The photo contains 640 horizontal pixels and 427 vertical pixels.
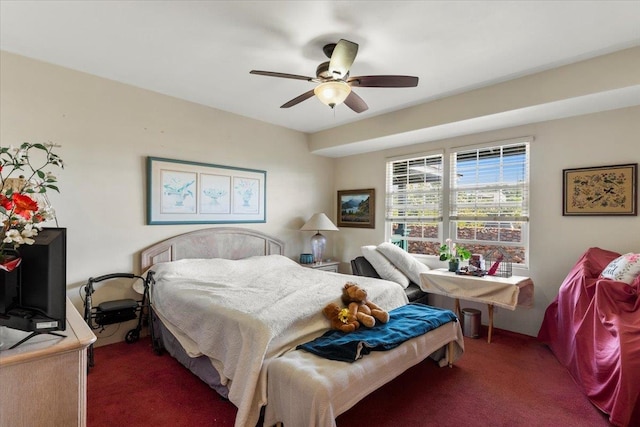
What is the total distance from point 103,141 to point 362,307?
296 cm

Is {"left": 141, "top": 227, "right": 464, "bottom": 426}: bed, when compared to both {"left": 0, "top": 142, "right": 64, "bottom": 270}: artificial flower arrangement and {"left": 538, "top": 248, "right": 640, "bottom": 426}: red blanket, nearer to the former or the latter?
{"left": 538, "top": 248, "right": 640, "bottom": 426}: red blanket

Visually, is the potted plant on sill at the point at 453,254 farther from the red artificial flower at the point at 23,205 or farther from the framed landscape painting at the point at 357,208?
the red artificial flower at the point at 23,205

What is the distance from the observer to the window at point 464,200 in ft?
12.2

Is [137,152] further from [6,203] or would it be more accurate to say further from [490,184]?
[490,184]

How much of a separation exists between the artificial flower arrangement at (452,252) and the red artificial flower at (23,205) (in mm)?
3756

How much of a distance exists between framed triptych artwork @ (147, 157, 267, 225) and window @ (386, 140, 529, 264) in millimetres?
1996

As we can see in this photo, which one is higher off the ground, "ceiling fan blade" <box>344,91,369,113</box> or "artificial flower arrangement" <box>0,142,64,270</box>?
"ceiling fan blade" <box>344,91,369,113</box>

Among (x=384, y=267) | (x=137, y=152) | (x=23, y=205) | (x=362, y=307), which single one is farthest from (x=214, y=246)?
(x=23, y=205)

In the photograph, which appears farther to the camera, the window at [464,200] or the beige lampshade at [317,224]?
the beige lampshade at [317,224]

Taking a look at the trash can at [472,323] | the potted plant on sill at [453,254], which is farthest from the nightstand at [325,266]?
the trash can at [472,323]

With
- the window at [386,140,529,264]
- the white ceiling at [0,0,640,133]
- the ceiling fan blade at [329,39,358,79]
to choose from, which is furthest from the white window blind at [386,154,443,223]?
the ceiling fan blade at [329,39,358,79]

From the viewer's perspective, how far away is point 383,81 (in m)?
2.45

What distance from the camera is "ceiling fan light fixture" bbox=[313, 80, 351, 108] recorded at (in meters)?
2.46

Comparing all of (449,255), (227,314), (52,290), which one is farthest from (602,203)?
(52,290)
